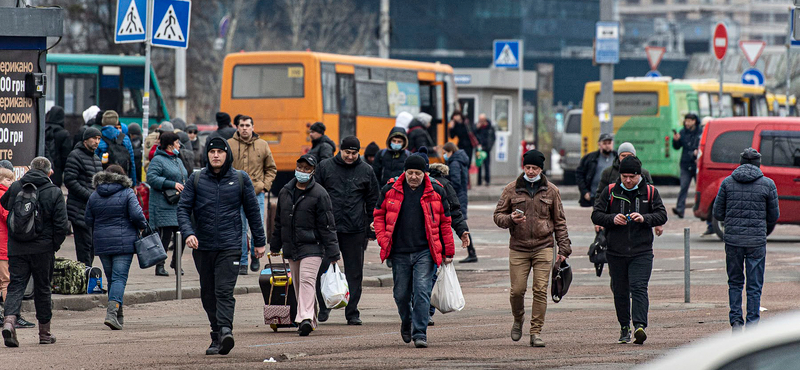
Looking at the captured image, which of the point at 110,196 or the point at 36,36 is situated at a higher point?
the point at 36,36

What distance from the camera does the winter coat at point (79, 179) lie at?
13305 millimetres

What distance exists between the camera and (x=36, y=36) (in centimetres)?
1177

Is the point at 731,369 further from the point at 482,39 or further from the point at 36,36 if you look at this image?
the point at 482,39

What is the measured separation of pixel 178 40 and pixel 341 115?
1311cm

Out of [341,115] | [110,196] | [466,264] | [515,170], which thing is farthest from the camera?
[515,170]

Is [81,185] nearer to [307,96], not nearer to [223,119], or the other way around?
[223,119]

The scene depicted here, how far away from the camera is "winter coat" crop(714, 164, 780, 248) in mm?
10656

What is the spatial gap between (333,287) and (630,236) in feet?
7.96

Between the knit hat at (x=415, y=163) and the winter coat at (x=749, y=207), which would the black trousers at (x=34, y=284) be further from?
the winter coat at (x=749, y=207)

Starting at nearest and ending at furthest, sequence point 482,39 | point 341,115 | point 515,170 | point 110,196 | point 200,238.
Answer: point 200,238 → point 110,196 → point 341,115 → point 515,170 → point 482,39

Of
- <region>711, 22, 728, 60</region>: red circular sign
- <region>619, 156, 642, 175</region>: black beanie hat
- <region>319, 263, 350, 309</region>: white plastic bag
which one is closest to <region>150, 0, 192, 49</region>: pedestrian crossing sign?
<region>319, 263, 350, 309</region>: white plastic bag

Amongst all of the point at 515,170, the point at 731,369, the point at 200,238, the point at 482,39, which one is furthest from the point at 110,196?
the point at 482,39

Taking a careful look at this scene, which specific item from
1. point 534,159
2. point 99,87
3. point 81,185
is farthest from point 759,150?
point 99,87

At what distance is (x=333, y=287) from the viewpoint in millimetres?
10594
